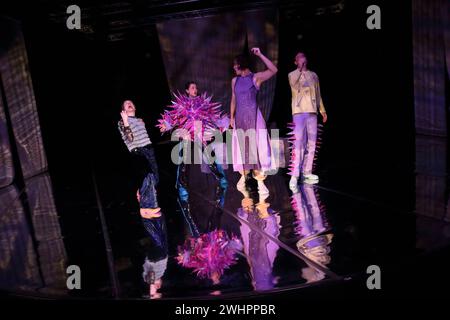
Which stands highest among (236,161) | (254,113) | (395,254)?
(254,113)

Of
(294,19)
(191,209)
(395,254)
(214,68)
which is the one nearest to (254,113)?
(191,209)

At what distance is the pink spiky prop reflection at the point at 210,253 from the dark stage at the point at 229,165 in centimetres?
9

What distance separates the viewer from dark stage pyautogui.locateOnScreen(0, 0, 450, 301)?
2918 millimetres

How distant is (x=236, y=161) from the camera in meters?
5.96

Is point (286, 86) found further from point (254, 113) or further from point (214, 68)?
point (254, 113)

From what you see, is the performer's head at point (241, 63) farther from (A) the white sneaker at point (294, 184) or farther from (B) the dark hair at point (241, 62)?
(A) the white sneaker at point (294, 184)

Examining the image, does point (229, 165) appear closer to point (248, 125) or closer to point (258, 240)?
point (248, 125)

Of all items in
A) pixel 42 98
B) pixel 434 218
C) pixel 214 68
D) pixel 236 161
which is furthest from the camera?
pixel 214 68

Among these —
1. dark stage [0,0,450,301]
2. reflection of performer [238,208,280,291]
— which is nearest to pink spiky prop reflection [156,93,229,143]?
dark stage [0,0,450,301]

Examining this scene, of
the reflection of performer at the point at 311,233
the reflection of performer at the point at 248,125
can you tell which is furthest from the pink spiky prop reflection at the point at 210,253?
the reflection of performer at the point at 248,125

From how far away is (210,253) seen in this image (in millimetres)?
3299

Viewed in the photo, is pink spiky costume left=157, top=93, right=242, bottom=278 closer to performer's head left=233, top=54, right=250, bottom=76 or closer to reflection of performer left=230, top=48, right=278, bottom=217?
reflection of performer left=230, top=48, right=278, bottom=217

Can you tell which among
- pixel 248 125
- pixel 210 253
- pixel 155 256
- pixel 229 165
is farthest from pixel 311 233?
pixel 229 165

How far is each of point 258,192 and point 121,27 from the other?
764 centimetres
